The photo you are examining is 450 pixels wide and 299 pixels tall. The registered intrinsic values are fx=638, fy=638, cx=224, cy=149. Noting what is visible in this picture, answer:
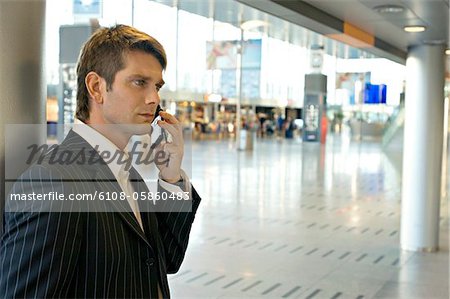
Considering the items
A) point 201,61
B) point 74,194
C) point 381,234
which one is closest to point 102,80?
point 74,194

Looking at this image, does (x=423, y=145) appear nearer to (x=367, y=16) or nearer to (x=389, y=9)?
(x=367, y=16)

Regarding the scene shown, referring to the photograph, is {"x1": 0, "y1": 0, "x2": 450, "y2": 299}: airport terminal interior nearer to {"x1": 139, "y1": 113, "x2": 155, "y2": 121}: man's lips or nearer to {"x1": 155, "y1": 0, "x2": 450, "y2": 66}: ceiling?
{"x1": 155, "y1": 0, "x2": 450, "y2": 66}: ceiling

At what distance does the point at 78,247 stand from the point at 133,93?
0.43 m

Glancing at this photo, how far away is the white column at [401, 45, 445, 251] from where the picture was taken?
7.58 m

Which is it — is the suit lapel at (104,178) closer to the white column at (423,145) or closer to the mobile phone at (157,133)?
the mobile phone at (157,133)

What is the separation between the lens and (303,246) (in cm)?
768

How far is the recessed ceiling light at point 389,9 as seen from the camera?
503 cm

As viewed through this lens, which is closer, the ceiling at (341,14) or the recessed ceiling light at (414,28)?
the ceiling at (341,14)

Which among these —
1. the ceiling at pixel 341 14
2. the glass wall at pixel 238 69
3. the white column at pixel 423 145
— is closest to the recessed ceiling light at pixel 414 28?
the ceiling at pixel 341 14

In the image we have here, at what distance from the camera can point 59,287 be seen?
151 cm

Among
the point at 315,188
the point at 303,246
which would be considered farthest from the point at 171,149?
the point at 315,188

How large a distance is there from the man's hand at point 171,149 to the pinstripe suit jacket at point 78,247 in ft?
0.49

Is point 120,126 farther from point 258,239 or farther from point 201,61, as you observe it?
point 201,61

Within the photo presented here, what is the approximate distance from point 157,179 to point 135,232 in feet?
1.07
